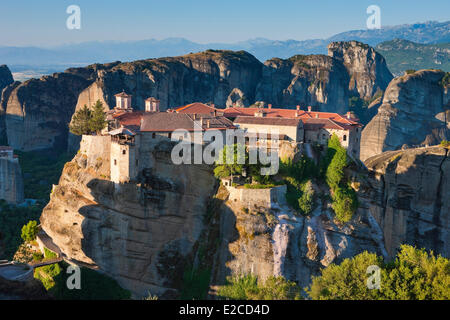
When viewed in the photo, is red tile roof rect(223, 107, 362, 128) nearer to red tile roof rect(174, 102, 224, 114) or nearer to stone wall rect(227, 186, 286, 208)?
red tile roof rect(174, 102, 224, 114)

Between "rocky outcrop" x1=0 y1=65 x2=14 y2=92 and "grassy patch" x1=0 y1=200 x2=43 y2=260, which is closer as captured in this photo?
"grassy patch" x1=0 y1=200 x2=43 y2=260

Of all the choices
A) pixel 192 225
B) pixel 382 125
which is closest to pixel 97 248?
pixel 192 225

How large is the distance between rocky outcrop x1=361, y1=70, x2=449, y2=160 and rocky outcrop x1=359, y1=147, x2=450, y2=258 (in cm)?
4152

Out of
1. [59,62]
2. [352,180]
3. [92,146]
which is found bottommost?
[352,180]

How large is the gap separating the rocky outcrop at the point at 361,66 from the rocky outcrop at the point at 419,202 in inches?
3525

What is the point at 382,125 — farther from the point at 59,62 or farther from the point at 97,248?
the point at 59,62

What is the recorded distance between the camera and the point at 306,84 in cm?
13300

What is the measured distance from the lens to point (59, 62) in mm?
183875

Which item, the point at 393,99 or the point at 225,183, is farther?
the point at 393,99

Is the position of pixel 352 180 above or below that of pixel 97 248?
above

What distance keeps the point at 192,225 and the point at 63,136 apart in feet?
209

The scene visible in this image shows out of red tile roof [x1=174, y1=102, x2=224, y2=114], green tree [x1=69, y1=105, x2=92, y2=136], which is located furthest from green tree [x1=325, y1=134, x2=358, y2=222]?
green tree [x1=69, y1=105, x2=92, y2=136]

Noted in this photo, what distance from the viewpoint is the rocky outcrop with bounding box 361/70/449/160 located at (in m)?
104
